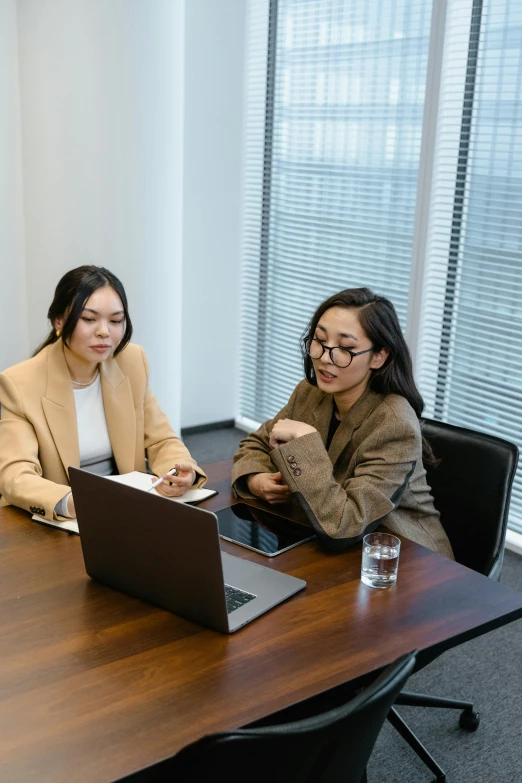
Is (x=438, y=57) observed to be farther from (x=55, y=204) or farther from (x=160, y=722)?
(x=160, y=722)

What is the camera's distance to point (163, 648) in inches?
58.9

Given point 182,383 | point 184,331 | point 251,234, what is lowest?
point 182,383

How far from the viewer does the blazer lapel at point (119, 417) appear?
2471 millimetres

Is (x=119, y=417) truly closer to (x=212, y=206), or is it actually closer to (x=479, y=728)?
(x=479, y=728)

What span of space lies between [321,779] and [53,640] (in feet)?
1.78

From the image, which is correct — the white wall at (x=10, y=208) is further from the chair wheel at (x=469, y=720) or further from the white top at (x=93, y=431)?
the chair wheel at (x=469, y=720)

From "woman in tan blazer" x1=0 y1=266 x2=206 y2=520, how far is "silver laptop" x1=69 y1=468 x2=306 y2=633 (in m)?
0.41

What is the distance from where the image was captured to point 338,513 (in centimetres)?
193

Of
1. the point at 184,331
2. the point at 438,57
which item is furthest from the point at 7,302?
the point at 438,57

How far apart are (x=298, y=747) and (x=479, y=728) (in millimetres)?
1546

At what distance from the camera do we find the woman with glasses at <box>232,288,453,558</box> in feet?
6.60

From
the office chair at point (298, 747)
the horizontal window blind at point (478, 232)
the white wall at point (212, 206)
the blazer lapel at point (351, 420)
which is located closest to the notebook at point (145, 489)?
the blazer lapel at point (351, 420)

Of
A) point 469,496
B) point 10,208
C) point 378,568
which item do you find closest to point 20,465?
point 378,568

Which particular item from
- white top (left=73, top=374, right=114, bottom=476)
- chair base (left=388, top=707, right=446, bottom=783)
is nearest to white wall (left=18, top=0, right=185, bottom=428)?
white top (left=73, top=374, right=114, bottom=476)
